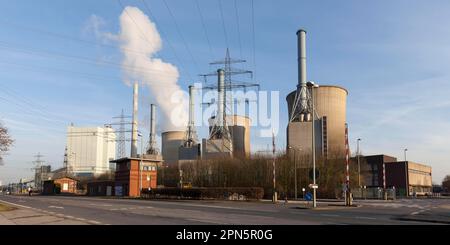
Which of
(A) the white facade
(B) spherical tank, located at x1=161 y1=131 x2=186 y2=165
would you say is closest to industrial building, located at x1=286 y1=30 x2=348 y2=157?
(B) spherical tank, located at x1=161 y1=131 x2=186 y2=165

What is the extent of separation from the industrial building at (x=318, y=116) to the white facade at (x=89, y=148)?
77.7 m

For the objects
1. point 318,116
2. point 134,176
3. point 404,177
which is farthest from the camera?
point 404,177

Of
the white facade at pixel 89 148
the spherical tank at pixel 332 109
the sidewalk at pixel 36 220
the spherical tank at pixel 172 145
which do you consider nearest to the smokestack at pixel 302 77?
the spherical tank at pixel 332 109

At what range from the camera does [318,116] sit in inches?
3947

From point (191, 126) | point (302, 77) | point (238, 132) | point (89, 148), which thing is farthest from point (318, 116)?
point (89, 148)

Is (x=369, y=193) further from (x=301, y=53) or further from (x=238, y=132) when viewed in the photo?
(x=238, y=132)

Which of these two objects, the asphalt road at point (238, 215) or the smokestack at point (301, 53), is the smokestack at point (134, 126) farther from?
the asphalt road at point (238, 215)

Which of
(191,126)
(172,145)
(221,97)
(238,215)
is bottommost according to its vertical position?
(238,215)

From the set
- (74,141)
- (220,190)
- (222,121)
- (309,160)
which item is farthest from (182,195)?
(74,141)

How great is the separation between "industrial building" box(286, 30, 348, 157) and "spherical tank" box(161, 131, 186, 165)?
51203mm

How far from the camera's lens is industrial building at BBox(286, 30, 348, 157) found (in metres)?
99.9

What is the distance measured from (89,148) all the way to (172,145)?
36.4 m

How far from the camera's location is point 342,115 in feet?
340
